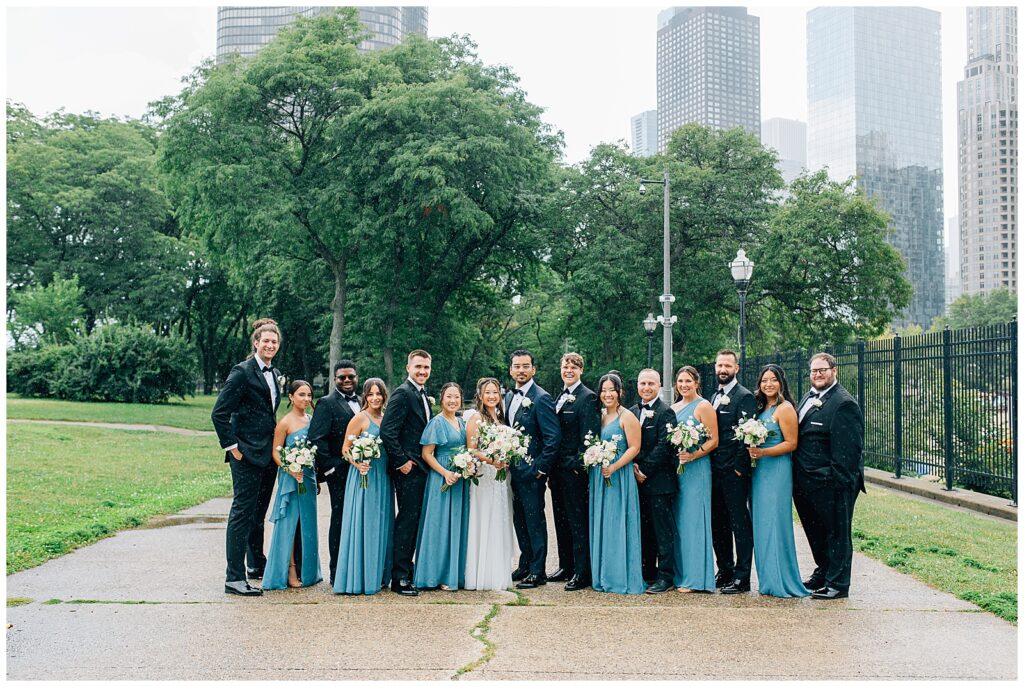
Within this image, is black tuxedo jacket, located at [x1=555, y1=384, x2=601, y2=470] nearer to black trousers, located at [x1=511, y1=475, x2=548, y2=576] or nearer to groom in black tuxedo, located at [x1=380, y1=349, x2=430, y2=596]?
black trousers, located at [x1=511, y1=475, x2=548, y2=576]

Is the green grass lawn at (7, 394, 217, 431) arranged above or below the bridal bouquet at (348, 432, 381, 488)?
below

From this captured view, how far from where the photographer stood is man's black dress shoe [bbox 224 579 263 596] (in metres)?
7.50

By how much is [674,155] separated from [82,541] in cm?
3282

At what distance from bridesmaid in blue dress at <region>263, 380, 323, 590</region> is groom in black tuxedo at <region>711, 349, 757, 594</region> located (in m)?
3.39

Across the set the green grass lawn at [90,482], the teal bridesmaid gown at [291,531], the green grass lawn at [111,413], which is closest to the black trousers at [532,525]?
the teal bridesmaid gown at [291,531]

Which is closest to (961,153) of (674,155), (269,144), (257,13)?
(257,13)

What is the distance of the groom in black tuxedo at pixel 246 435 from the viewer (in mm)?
7703

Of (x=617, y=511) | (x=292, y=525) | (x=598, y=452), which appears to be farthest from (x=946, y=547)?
(x=292, y=525)

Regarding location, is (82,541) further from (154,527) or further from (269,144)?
(269,144)

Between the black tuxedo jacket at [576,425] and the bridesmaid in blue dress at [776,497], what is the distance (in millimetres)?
1339

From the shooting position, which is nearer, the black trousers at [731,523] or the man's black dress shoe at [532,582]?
the black trousers at [731,523]

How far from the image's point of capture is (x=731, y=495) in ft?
25.6

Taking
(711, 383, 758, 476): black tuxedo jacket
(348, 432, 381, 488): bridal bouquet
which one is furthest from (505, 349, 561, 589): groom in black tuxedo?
(711, 383, 758, 476): black tuxedo jacket

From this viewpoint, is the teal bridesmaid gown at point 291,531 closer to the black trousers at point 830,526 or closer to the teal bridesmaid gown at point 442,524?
the teal bridesmaid gown at point 442,524
